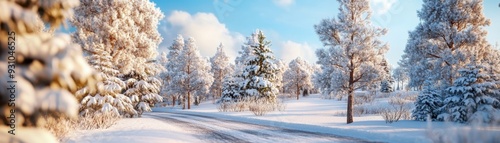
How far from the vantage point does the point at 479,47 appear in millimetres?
17609

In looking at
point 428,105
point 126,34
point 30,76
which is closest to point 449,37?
point 428,105

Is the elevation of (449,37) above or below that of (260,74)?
above

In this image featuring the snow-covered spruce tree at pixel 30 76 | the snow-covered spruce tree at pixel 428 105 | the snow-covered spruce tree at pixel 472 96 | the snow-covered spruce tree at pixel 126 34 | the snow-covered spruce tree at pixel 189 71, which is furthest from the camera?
the snow-covered spruce tree at pixel 189 71

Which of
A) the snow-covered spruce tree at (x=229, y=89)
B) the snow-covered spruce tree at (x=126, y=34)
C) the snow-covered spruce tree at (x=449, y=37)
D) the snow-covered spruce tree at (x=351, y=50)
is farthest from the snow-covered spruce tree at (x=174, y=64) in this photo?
the snow-covered spruce tree at (x=449, y=37)

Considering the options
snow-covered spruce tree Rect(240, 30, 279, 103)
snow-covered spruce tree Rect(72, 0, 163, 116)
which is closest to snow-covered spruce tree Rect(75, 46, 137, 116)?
snow-covered spruce tree Rect(72, 0, 163, 116)

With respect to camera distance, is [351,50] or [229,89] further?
[229,89]

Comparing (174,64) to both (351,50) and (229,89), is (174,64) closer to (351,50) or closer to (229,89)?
(229,89)

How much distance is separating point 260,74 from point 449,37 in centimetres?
1677

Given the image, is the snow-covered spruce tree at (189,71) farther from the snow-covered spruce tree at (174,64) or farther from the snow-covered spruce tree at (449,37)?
the snow-covered spruce tree at (449,37)

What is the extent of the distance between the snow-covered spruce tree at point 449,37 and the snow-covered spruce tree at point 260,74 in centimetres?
1339

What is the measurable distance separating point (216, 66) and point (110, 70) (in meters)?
39.7

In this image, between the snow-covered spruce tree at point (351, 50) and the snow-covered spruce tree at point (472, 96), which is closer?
→ the snow-covered spruce tree at point (472, 96)

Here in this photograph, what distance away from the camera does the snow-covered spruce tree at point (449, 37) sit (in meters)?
17.0

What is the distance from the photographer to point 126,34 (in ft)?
57.1
